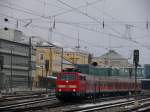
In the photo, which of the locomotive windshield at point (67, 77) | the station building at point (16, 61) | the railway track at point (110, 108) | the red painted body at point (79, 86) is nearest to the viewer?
the railway track at point (110, 108)

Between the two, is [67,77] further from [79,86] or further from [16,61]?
[16,61]

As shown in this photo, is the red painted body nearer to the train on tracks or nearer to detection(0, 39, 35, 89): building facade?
Result: the train on tracks

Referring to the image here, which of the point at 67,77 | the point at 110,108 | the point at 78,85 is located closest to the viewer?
the point at 110,108

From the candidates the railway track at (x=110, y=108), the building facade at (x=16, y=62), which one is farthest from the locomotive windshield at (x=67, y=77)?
the building facade at (x=16, y=62)

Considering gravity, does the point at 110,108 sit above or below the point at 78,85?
below

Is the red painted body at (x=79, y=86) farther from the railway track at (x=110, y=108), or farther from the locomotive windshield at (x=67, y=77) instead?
the railway track at (x=110, y=108)

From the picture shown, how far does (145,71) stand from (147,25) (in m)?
61.1

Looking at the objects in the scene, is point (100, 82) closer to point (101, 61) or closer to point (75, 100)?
point (75, 100)

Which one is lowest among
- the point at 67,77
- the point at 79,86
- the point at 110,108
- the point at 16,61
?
the point at 110,108

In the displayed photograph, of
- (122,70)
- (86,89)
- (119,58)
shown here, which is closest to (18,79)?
(122,70)

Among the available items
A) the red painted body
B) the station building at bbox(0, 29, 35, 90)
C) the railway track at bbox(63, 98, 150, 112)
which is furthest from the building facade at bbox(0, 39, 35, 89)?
the railway track at bbox(63, 98, 150, 112)

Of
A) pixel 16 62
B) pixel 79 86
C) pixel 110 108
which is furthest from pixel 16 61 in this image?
pixel 110 108

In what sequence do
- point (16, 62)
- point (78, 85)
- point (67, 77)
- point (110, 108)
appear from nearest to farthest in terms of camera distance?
point (110, 108)
point (78, 85)
point (67, 77)
point (16, 62)

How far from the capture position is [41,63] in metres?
101
